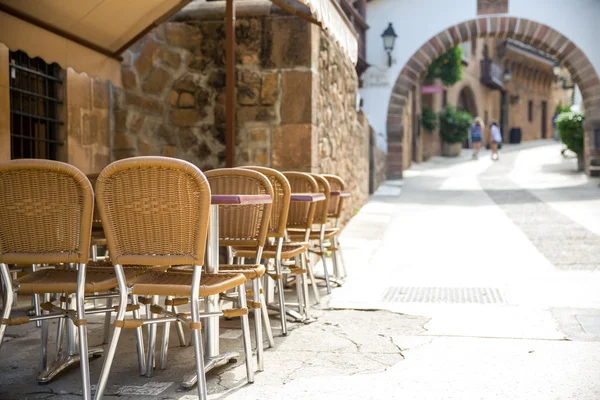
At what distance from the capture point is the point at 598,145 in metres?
16.3

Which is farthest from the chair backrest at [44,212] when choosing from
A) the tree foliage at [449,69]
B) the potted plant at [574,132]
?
the tree foliage at [449,69]

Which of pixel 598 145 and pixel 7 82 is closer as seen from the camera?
pixel 7 82

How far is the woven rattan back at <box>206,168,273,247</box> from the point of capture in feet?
11.8

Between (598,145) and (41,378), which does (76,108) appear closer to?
(41,378)

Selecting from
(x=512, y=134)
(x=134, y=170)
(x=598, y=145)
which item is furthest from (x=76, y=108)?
(x=512, y=134)

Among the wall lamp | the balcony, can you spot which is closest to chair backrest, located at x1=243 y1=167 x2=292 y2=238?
the wall lamp

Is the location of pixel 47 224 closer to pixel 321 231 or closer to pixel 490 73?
pixel 321 231

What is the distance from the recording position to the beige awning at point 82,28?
15.5 feet

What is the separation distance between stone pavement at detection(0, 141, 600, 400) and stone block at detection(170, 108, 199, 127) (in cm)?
191

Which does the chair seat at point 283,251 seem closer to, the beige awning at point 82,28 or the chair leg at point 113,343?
the chair leg at point 113,343

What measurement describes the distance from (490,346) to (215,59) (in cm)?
392

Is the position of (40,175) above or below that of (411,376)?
above

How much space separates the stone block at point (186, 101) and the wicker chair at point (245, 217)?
3021mm

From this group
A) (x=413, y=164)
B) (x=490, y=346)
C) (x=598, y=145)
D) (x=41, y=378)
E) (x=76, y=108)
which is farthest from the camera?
(x=413, y=164)
